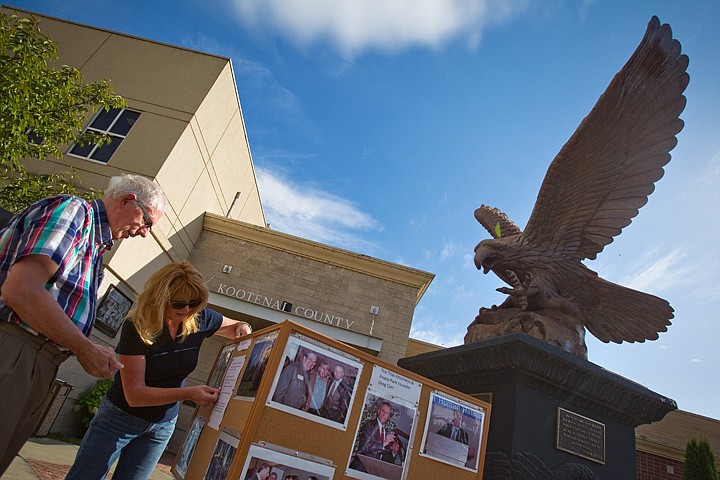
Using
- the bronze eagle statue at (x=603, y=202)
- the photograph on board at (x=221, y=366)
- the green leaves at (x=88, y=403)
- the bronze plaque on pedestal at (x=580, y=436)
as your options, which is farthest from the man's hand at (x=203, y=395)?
the green leaves at (x=88, y=403)

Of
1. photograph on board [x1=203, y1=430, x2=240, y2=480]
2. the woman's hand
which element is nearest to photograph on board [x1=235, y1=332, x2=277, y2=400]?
photograph on board [x1=203, y1=430, x2=240, y2=480]

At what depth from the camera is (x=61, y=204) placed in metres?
1.54

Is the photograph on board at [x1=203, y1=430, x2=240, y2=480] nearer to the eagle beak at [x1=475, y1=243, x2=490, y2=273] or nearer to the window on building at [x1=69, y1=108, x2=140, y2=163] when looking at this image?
the eagle beak at [x1=475, y1=243, x2=490, y2=273]

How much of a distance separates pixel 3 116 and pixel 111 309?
506 centimetres

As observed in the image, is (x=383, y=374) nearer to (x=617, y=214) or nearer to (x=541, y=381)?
(x=541, y=381)

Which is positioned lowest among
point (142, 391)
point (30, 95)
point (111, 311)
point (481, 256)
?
point (142, 391)

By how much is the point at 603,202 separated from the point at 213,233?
11902 mm

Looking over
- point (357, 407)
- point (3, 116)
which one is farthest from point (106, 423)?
point (3, 116)

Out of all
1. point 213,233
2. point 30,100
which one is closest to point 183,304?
point 30,100

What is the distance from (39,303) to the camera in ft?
4.43

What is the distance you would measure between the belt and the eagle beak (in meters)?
3.37

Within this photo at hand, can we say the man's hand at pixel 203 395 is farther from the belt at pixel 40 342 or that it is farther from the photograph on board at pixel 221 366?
the belt at pixel 40 342

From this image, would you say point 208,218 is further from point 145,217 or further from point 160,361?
point 160,361

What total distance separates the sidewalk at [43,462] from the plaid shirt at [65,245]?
11.0ft
